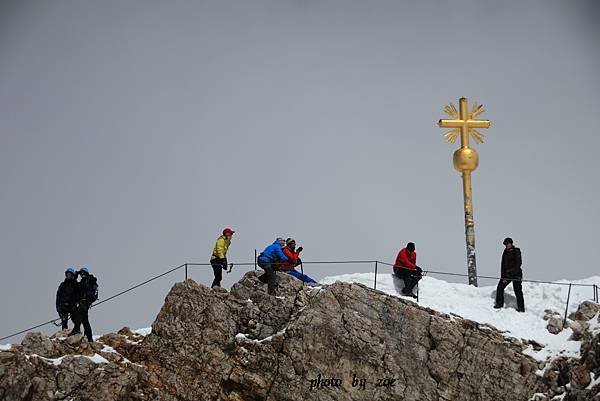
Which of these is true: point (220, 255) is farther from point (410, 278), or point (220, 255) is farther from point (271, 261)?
point (410, 278)

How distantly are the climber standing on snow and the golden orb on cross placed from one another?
7903 millimetres

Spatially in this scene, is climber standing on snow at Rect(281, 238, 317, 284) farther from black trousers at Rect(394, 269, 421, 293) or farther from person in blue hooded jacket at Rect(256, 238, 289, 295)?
black trousers at Rect(394, 269, 421, 293)

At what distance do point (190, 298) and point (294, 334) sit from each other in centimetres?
347

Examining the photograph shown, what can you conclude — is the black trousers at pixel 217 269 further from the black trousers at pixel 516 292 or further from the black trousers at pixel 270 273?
the black trousers at pixel 516 292

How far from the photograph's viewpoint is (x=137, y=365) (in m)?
26.1

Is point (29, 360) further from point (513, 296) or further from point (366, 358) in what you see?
point (513, 296)

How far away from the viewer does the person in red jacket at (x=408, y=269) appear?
28072mm

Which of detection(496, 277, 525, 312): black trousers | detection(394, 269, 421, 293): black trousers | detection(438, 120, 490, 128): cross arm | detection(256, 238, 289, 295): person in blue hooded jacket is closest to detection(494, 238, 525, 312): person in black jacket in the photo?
detection(496, 277, 525, 312): black trousers

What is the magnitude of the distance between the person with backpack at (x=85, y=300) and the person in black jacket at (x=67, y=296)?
14 centimetres

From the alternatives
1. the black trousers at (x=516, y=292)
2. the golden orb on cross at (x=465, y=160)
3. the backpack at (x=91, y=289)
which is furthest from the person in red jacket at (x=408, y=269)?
the backpack at (x=91, y=289)

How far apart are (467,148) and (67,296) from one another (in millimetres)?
14982

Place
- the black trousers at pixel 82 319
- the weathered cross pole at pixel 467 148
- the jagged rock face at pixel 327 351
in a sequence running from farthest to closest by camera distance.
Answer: the weathered cross pole at pixel 467 148, the black trousers at pixel 82 319, the jagged rock face at pixel 327 351

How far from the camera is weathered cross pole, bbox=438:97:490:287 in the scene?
107 ft

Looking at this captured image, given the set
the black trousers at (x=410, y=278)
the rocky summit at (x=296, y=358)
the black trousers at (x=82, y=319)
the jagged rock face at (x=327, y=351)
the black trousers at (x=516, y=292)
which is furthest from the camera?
the black trousers at (x=410, y=278)
